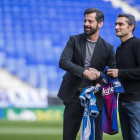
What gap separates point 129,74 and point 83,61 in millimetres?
422

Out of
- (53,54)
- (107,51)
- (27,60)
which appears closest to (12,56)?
(27,60)

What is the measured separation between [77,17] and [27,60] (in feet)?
9.42

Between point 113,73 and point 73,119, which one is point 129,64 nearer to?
point 113,73

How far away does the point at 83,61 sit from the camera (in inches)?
137

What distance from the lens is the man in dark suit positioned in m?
3.45

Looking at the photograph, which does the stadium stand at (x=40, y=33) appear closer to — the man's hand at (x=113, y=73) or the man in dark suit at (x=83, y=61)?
the man in dark suit at (x=83, y=61)

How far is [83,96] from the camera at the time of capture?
337 cm

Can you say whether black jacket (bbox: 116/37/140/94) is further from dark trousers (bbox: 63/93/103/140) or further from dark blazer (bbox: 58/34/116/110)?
dark trousers (bbox: 63/93/103/140)

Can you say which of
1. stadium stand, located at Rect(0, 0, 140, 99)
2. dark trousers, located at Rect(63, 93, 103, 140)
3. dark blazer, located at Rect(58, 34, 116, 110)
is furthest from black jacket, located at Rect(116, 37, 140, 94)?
stadium stand, located at Rect(0, 0, 140, 99)

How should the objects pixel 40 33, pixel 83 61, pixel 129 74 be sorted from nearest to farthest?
pixel 129 74, pixel 83 61, pixel 40 33

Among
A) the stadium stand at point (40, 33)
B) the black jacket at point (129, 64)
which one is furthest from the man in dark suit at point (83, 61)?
the stadium stand at point (40, 33)

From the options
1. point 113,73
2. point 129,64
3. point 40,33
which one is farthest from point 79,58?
point 40,33

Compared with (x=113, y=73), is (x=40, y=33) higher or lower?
higher

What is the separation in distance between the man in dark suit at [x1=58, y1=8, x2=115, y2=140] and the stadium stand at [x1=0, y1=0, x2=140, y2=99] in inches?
345
